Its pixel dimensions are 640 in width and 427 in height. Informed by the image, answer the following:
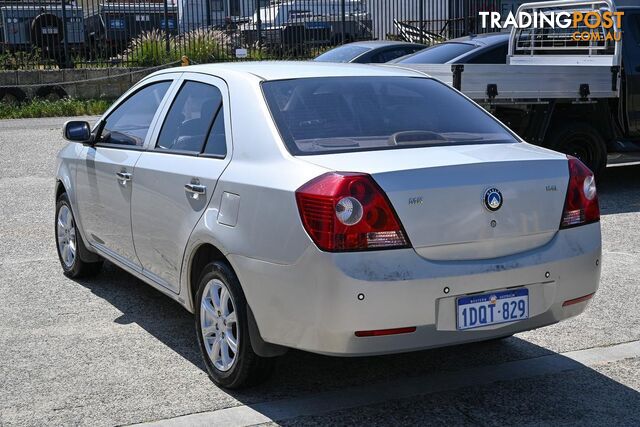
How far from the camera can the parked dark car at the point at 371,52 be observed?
14292 millimetres

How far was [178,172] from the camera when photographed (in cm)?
499

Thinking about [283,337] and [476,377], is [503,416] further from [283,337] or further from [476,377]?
[283,337]

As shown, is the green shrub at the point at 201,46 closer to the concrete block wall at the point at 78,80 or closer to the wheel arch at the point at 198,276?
the concrete block wall at the point at 78,80

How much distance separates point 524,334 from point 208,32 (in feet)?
59.6

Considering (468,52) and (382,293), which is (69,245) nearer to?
(382,293)

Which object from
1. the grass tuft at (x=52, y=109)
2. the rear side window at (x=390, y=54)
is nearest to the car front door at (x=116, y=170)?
the rear side window at (x=390, y=54)

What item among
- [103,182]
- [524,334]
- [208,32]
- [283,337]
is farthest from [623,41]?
[208,32]

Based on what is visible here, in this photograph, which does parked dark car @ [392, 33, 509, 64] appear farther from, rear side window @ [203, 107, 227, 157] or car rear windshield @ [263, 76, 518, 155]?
rear side window @ [203, 107, 227, 157]

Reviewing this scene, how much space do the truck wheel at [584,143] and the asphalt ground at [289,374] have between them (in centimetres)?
378

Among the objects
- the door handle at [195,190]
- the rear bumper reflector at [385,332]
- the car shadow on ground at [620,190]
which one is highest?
the door handle at [195,190]

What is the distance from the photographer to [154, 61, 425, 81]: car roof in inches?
199

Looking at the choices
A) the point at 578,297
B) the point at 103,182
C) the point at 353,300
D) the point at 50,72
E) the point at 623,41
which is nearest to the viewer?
the point at 353,300

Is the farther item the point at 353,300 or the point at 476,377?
the point at 476,377

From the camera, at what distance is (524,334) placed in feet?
18.2
